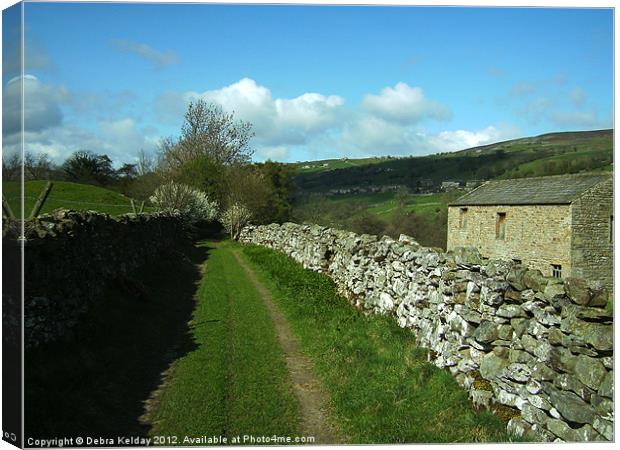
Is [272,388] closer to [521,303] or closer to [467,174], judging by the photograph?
[521,303]

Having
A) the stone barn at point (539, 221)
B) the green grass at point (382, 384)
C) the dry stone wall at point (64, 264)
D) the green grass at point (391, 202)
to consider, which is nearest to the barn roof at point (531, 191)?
the stone barn at point (539, 221)

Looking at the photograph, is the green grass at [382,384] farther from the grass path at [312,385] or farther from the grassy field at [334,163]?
the grassy field at [334,163]

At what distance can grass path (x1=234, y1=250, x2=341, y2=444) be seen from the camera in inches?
186

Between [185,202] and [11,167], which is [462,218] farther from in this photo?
[11,167]

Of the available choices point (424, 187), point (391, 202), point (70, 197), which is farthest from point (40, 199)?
point (424, 187)

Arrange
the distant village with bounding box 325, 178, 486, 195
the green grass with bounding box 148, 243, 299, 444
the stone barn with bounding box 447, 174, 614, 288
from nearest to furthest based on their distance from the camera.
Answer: the green grass with bounding box 148, 243, 299, 444 < the stone barn with bounding box 447, 174, 614, 288 < the distant village with bounding box 325, 178, 486, 195

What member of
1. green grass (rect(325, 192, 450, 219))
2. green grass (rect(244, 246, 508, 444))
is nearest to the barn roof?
green grass (rect(325, 192, 450, 219))

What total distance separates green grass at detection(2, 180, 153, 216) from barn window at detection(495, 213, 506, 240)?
65.2ft

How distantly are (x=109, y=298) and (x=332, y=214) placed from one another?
18700mm

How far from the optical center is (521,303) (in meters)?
4.98

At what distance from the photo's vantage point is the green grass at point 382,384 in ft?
14.9

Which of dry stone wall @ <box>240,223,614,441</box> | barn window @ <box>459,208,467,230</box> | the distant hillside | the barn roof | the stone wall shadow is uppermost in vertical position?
the distant hillside

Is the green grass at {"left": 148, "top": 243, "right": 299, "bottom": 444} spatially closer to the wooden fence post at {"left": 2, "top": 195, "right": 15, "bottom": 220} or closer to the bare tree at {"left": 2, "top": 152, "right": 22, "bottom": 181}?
the wooden fence post at {"left": 2, "top": 195, "right": 15, "bottom": 220}

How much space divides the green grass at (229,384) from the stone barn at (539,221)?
12.7 meters
